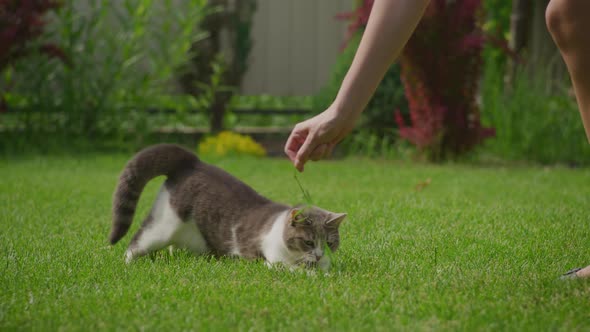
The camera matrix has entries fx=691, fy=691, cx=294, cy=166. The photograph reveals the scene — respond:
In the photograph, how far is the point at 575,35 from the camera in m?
2.34

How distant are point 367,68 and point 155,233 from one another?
1.45 m

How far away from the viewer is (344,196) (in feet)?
16.3

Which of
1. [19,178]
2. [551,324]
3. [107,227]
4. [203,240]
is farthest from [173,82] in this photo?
[551,324]

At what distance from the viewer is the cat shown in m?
2.98

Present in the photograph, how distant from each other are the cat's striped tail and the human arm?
1248mm

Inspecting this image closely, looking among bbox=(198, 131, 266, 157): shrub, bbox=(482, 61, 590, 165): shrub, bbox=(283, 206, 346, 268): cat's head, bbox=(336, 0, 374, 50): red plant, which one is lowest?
bbox=(198, 131, 266, 157): shrub

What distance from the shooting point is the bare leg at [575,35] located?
231cm

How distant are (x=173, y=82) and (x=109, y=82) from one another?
5.22ft

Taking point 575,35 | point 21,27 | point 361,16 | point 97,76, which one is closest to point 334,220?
point 575,35

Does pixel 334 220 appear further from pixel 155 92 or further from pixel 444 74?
pixel 155 92

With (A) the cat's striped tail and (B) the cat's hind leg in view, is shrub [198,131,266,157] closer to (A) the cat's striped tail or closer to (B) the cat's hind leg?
(A) the cat's striped tail

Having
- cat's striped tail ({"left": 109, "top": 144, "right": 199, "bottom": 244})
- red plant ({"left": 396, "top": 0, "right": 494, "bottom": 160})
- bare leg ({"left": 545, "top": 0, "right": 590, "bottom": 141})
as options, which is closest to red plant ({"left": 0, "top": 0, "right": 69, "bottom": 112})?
red plant ({"left": 396, "top": 0, "right": 494, "bottom": 160})

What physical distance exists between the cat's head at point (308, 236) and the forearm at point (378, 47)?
0.81 meters

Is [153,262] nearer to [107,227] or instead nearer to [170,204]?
[170,204]
